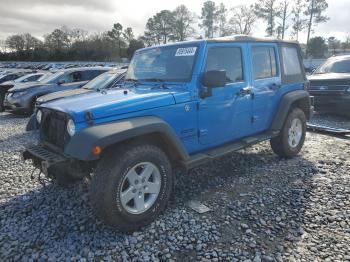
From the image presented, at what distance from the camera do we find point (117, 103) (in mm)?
3180

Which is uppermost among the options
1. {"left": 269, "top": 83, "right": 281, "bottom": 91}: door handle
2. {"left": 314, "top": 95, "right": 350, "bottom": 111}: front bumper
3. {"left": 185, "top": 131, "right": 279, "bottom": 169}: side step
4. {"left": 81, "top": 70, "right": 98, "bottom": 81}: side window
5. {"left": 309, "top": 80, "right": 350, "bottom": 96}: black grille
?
{"left": 81, "top": 70, "right": 98, "bottom": 81}: side window

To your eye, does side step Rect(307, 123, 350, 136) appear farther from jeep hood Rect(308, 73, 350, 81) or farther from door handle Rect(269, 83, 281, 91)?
door handle Rect(269, 83, 281, 91)

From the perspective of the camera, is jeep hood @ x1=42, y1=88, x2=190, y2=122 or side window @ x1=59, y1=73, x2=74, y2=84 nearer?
jeep hood @ x1=42, y1=88, x2=190, y2=122

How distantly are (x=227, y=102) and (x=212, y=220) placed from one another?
1572 millimetres

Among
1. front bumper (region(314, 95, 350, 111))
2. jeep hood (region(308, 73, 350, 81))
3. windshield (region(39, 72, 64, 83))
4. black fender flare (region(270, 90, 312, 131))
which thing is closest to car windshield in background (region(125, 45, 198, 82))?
black fender flare (region(270, 90, 312, 131))

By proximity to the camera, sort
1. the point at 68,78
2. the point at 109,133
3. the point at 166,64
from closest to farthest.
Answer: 1. the point at 109,133
2. the point at 166,64
3. the point at 68,78

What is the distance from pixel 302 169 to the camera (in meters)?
4.91

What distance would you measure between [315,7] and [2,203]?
5128cm

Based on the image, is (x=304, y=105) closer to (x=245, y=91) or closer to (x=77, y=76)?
(x=245, y=91)

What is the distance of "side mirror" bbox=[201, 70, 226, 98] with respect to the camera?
11.7ft

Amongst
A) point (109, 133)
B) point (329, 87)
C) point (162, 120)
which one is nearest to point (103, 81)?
point (162, 120)

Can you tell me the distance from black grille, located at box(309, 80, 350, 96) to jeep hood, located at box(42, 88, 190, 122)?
21.6ft

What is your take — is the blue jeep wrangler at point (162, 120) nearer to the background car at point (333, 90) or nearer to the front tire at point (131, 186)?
the front tire at point (131, 186)

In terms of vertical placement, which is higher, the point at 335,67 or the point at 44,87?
the point at 335,67
